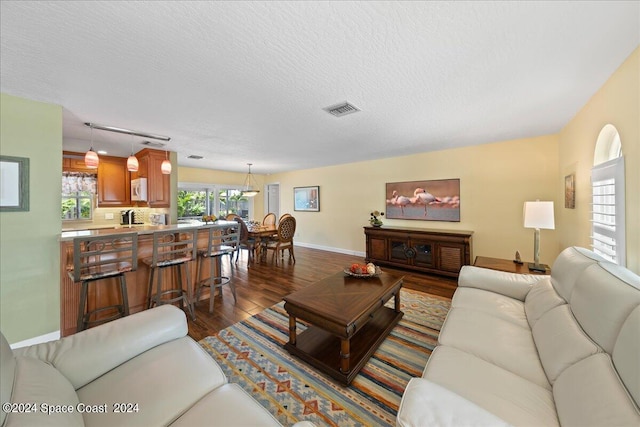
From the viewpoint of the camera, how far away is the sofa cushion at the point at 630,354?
2.68 feet

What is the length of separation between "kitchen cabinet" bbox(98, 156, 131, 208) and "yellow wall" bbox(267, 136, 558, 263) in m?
4.72

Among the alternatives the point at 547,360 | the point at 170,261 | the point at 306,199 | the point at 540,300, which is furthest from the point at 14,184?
the point at 306,199

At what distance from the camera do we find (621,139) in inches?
71.4

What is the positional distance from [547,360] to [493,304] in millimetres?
754

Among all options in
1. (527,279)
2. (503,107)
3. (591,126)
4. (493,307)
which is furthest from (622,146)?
(493,307)

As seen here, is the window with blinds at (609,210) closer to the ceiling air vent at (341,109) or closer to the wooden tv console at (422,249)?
the wooden tv console at (422,249)

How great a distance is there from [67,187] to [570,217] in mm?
8005

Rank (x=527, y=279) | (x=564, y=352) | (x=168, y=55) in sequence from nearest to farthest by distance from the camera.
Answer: (x=564, y=352) < (x=168, y=55) < (x=527, y=279)

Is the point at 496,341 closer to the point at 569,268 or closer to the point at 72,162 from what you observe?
the point at 569,268

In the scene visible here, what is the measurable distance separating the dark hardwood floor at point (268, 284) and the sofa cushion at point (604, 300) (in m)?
2.08

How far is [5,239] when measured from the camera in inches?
84.4

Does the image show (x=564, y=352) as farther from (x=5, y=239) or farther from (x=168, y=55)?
(x=5, y=239)

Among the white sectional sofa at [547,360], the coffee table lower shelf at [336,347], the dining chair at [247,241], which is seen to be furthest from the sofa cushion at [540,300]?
the dining chair at [247,241]

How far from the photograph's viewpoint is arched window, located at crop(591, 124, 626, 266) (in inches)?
71.5
